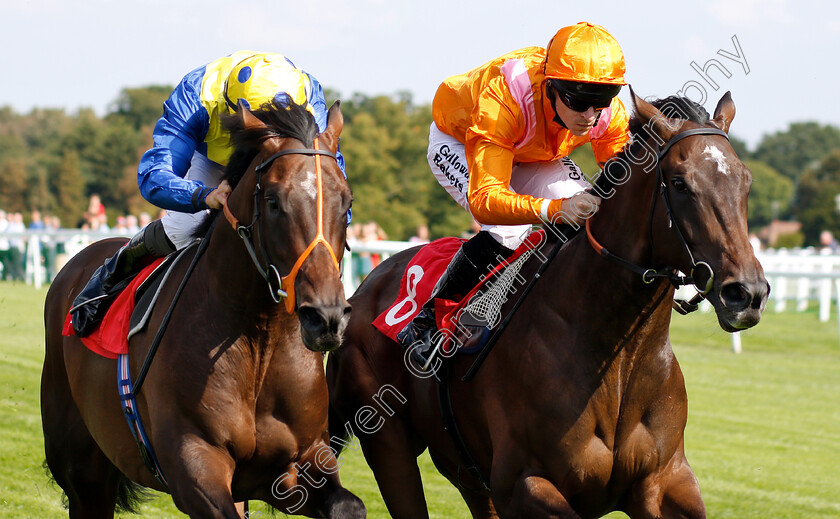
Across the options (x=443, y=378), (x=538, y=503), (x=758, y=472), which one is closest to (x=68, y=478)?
(x=443, y=378)

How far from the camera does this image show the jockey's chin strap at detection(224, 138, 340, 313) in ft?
10.2

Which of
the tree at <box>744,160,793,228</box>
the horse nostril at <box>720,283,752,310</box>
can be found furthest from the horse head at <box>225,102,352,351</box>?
the tree at <box>744,160,793,228</box>

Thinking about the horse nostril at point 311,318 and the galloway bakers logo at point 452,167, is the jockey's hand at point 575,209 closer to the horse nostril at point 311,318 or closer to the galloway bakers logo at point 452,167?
the galloway bakers logo at point 452,167

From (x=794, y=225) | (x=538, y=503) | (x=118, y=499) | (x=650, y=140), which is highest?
(x=650, y=140)

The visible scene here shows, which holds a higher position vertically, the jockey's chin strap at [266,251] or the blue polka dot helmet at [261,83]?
the blue polka dot helmet at [261,83]

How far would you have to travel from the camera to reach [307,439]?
364 cm

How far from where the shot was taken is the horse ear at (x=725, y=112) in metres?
3.41

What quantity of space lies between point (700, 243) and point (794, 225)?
98.4 meters

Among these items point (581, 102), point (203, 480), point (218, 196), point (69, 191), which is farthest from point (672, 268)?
point (69, 191)

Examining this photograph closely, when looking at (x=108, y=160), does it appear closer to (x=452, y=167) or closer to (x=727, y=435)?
(x=727, y=435)

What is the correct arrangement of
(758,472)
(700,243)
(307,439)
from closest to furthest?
(700,243) < (307,439) < (758,472)

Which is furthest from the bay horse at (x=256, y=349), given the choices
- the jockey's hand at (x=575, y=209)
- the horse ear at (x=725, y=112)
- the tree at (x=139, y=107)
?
the tree at (x=139, y=107)

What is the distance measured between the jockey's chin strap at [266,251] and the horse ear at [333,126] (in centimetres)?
10

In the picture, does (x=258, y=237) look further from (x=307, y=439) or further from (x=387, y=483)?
(x=387, y=483)
